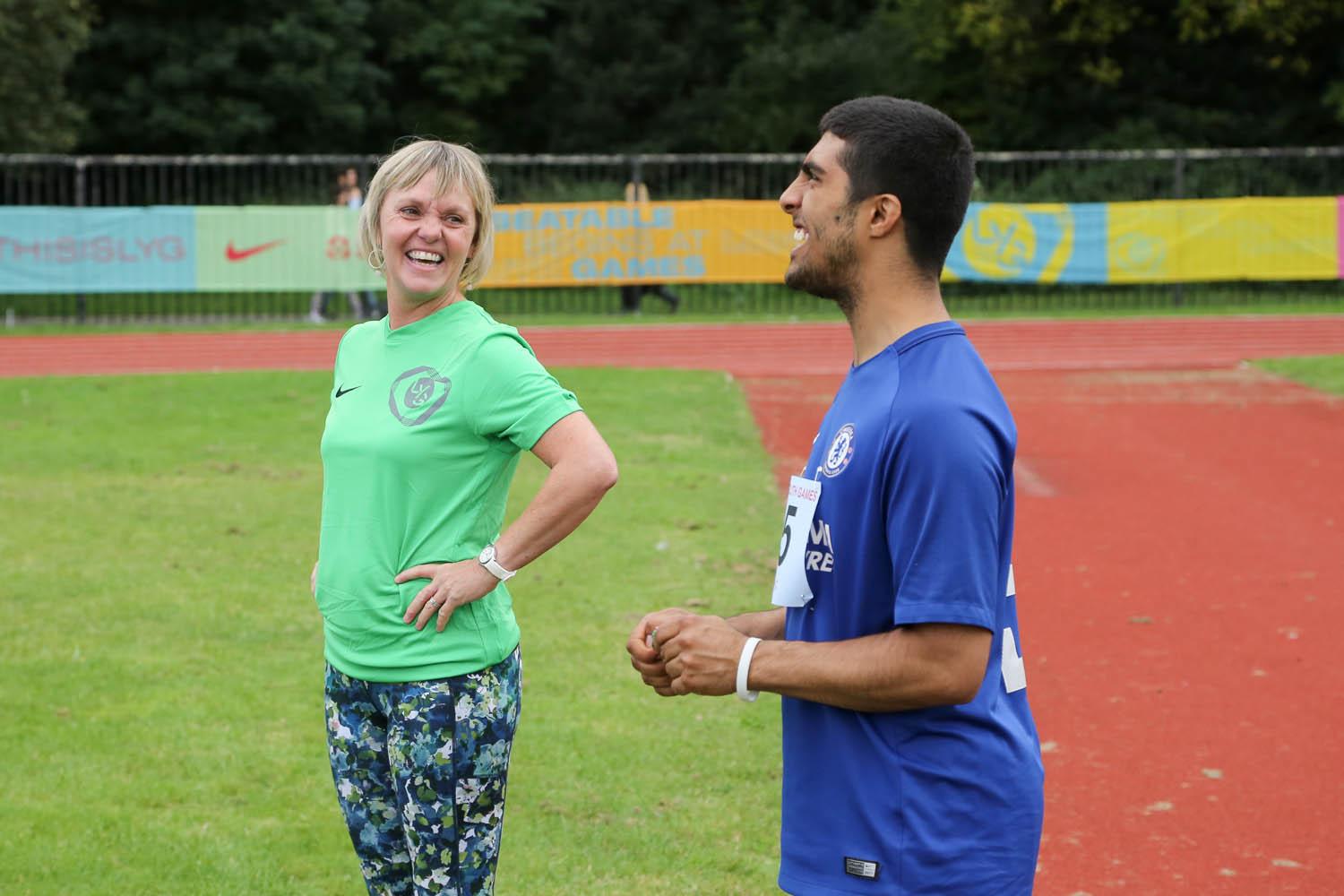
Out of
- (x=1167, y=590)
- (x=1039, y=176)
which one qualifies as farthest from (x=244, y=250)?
(x=1167, y=590)

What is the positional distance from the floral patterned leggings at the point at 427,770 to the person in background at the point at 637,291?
67.3 feet

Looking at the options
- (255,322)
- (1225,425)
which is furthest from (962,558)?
(255,322)

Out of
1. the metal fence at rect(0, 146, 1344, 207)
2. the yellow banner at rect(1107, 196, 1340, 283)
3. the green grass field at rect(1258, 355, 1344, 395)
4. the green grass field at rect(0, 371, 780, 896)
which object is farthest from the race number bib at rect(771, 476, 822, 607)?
the yellow banner at rect(1107, 196, 1340, 283)

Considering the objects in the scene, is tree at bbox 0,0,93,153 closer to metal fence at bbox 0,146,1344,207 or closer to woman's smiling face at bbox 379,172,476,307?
metal fence at bbox 0,146,1344,207

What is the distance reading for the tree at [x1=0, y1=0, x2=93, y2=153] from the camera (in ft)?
94.9

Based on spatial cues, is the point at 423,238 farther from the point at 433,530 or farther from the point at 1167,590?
the point at 1167,590

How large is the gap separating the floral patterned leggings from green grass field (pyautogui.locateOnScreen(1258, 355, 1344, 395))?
14059mm

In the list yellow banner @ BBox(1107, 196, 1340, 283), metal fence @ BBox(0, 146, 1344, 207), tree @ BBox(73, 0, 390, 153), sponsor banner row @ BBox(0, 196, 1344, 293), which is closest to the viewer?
sponsor banner row @ BBox(0, 196, 1344, 293)

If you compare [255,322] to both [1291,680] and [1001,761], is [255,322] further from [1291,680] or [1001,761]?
Answer: [1001,761]

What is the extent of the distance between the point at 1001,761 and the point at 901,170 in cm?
90

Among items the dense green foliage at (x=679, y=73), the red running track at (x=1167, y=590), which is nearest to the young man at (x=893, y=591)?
the red running track at (x=1167, y=590)

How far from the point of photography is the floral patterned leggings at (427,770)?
3289 mm

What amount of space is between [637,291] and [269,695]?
17.9 meters

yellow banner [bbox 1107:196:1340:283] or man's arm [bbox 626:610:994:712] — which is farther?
yellow banner [bbox 1107:196:1340:283]
